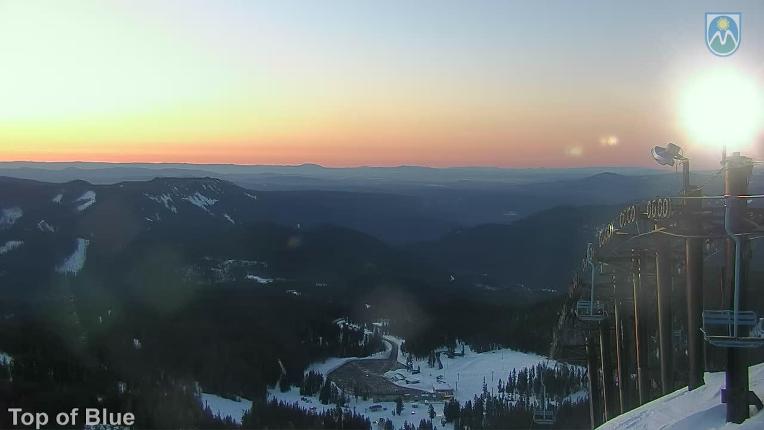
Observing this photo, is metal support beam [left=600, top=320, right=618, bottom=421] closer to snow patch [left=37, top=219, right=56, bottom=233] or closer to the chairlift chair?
the chairlift chair

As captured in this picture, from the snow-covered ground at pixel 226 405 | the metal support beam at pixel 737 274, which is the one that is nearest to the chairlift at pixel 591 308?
the metal support beam at pixel 737 274

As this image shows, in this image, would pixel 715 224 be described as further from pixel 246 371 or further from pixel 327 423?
pixel 246 371

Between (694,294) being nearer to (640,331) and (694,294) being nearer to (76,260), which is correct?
(640,331)

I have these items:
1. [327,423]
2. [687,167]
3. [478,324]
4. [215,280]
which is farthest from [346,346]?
[687,167]

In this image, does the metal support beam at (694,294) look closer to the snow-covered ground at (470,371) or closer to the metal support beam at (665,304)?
the metal support beam at (665,304)

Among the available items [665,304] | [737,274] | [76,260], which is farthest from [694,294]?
[76,260]
